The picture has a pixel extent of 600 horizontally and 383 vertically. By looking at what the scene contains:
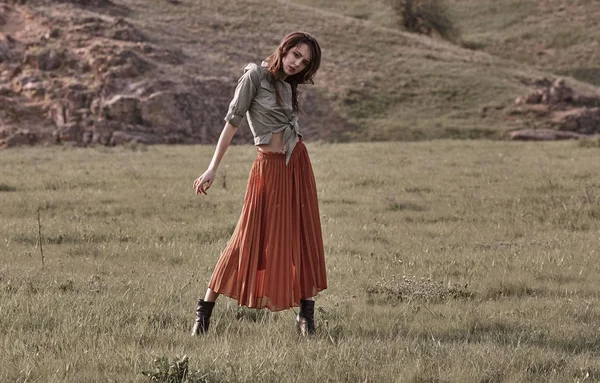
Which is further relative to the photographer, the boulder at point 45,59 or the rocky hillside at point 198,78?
the boulder at point 45,59

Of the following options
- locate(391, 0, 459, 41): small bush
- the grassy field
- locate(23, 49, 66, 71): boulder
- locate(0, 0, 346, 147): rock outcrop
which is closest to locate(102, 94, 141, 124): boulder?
locate(0, 0, 346, 147): rock outcrop

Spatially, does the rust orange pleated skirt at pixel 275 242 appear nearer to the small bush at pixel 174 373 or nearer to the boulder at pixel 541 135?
the small bush at pixel 174 373

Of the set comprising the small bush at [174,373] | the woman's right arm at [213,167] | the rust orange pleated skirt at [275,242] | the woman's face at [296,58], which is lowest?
the small bush at [174,373]

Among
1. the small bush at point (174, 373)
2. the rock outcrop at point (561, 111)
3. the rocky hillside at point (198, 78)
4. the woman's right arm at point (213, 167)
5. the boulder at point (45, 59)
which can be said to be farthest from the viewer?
the boulder at point (45, 59)

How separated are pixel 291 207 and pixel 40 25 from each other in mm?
34195

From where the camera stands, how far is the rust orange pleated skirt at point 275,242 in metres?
5.55

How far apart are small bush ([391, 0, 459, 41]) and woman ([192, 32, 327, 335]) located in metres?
55.8

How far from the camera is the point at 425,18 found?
60.4 meters

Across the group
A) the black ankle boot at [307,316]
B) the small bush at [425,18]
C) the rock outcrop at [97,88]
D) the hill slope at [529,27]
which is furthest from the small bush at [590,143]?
the small bush at [425,18]

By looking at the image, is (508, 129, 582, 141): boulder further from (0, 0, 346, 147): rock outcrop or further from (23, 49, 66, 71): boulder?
(23, 49, 66, 71): boulder

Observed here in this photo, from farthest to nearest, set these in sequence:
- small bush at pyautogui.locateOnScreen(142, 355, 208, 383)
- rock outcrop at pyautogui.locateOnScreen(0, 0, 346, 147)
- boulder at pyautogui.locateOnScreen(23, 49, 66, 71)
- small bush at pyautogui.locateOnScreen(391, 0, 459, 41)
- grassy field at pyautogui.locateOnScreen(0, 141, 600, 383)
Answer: small bush at pyautogui.locateOnScreen(391, 0, 459, 41) → boulder at pyautogui.locateOnScreen(23, 49, 66, 71) → rock outcrop at pyautogui.locateOnScreen(0, 0, 346, 147) → grassy field at pyautogui.locateOnScreen(0, 141, 600, 383) → small bush at pyautogui.locateOnScreen(142, 355, 208, 383)

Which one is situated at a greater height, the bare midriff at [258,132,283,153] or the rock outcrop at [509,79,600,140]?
the bare midriff at [258,132,283,153]

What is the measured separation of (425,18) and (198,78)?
2974 cm

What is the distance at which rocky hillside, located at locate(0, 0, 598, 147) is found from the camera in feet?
102
